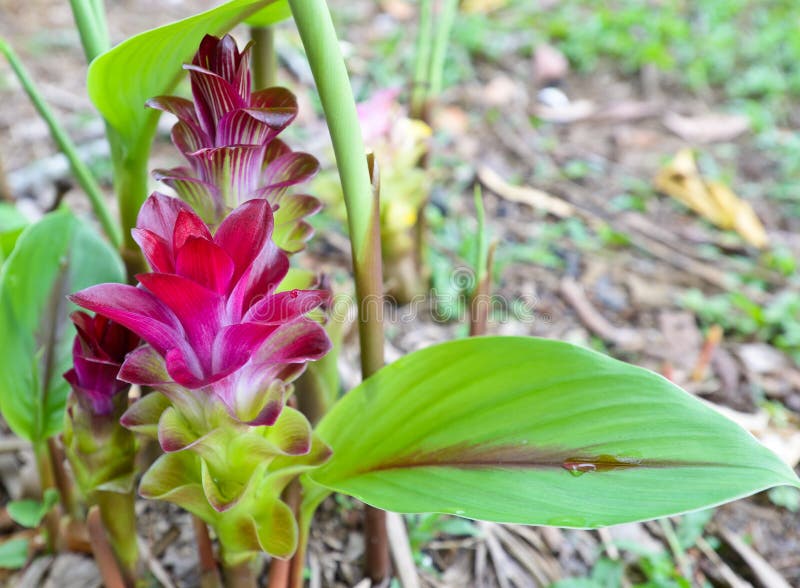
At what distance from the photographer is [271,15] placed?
815 millimetres

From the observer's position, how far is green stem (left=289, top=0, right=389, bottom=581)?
0.60m

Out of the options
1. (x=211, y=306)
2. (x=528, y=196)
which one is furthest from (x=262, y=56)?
(x=528, y=196)

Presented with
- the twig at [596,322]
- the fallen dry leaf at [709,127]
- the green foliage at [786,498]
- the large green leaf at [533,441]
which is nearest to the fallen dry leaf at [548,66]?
the fallen dry leaf at [709,127]

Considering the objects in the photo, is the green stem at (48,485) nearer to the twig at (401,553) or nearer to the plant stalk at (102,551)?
the plant stalk at (102,551)

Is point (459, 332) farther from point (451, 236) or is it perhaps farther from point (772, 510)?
point (772, 510)

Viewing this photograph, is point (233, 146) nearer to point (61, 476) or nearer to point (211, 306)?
point (211, 306)

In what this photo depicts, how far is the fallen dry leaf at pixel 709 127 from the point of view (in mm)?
2295

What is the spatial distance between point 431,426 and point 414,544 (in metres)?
0.38

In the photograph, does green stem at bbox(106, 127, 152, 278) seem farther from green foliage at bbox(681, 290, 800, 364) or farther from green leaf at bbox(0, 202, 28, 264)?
green foliage at bbox(681, 290, 800, 364)

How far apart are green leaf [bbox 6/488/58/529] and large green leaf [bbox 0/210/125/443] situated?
93mm

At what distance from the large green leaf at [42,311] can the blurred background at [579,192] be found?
6.4 inches

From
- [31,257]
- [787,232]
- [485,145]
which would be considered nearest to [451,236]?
[485,145]

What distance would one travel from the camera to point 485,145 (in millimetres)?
2244

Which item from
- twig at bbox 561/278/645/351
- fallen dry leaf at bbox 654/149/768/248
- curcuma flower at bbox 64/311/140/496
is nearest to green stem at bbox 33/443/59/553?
curcuma flower at bbox 64/311/140/496
